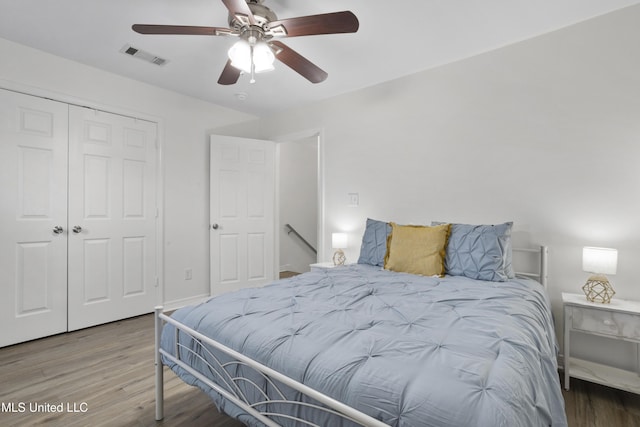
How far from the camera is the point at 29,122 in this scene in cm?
269

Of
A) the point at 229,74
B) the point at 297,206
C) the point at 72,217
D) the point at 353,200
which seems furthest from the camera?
the point at 297,206

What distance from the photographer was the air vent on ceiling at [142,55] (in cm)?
268

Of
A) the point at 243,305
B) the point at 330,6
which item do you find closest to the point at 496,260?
the point at 243,305

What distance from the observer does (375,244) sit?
2.80 metres

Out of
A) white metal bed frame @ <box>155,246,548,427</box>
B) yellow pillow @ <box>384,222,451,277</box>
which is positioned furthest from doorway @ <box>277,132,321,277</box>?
white metal bed frame @ <box>155,246,548,427</box>

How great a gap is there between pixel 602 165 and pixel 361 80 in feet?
7.09

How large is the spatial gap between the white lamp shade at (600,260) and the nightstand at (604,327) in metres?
0.22

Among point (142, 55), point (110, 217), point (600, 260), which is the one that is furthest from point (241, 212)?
point (600, 260)

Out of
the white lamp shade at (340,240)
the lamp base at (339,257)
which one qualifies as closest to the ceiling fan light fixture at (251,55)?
the white lamp shade at (340,240)

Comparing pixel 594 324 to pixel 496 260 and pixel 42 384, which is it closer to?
pixel 496 260

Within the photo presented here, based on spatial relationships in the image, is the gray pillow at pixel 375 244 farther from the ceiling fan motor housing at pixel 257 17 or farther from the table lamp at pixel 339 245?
the ceiling fan motor housing at pixel 257 17

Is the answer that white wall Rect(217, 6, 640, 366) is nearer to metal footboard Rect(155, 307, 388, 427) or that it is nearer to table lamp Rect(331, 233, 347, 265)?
table lamp Rect(331, 233, 347, 265)

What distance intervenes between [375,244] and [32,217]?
2.99 meters

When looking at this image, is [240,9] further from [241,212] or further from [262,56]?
[241,212]
